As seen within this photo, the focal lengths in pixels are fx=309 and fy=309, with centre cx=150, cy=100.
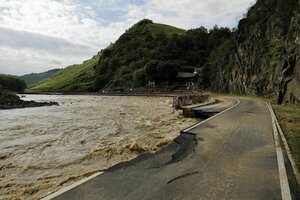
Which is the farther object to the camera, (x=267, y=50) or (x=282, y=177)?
(x=267, y=50)

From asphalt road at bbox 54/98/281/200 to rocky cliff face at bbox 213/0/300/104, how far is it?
2418 cm

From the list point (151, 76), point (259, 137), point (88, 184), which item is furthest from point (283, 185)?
point (151, 76)

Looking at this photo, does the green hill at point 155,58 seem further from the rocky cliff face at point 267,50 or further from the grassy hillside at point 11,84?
the grassy hillside at point 11,84

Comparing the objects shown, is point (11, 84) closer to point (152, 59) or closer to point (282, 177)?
point (152, 59)

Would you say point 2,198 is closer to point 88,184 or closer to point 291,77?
point 88,184

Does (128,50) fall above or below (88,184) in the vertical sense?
above

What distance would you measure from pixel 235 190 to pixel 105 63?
6847 inches

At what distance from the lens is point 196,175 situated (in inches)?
342

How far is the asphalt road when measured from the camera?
7.26 metres

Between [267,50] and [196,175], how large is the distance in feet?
197

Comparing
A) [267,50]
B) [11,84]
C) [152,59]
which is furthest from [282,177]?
[11,84]

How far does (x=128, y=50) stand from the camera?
181500 mm

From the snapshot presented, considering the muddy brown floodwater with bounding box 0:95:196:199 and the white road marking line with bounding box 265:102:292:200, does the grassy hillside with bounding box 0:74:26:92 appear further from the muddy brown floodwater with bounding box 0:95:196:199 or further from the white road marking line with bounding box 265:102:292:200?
the white road marking line with bounding box 265:102:292:200

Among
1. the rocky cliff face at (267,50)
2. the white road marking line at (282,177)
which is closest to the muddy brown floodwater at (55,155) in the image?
the white road marking line at (282,177)
